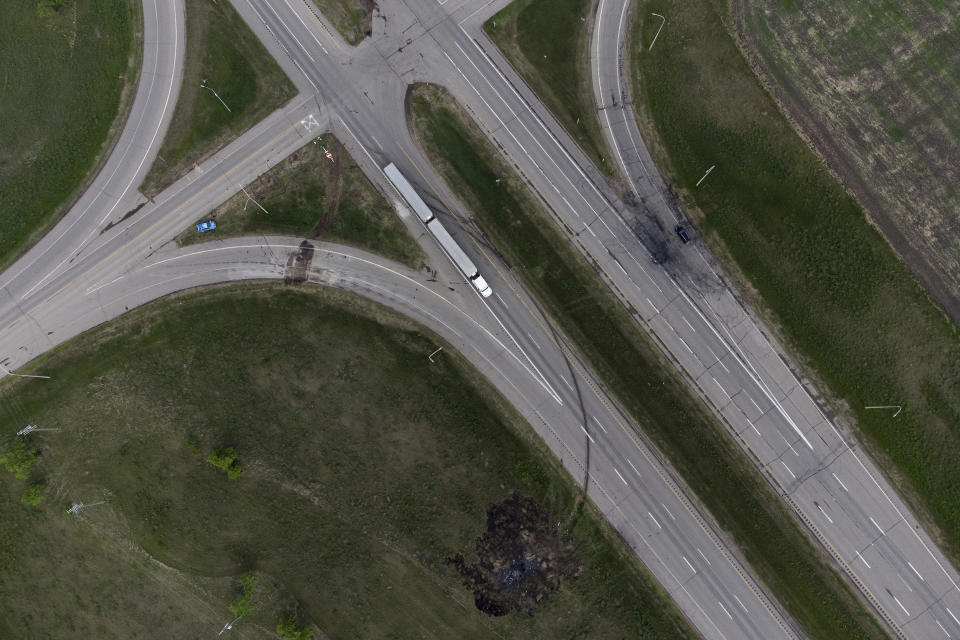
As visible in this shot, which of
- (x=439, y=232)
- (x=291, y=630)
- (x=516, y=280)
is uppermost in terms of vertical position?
(x=439, y=232)

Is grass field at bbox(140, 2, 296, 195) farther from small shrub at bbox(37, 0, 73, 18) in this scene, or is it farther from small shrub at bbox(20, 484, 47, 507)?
small shrub at bbox(20, 484, 47, 507)

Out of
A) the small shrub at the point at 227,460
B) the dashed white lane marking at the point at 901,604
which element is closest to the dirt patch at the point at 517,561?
the small shrub at the point at 227,460

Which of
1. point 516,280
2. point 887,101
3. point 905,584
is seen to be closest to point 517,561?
point 516,280

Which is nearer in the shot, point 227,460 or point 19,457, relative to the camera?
point 227,460

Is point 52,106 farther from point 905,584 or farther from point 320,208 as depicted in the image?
point 905,584

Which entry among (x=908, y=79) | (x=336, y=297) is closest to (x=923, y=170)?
(x=908, y=79)

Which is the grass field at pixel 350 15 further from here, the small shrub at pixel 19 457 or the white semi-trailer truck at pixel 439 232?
the small shrub at pixel 19 457
